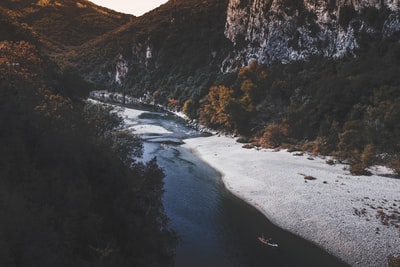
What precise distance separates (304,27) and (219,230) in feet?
252

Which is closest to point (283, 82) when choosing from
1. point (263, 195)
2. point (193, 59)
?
point (263, 195)

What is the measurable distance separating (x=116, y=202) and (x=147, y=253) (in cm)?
331

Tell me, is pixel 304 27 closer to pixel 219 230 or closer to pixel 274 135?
pixel 274 135

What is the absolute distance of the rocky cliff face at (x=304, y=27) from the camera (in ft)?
238

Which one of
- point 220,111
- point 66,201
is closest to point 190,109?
point 220,111

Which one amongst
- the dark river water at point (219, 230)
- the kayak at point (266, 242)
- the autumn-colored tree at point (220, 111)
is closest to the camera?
the dark river water at point (219, 230)

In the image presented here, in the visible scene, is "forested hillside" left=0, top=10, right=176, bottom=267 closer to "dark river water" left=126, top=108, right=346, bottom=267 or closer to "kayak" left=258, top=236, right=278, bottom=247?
"dark river water" left=126, top=108, right=346, bottom=267

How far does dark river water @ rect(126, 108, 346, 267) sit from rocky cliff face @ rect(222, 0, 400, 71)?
173ft

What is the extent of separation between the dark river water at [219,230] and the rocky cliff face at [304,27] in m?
52.8

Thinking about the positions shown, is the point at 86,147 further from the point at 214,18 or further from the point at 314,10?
the point at 214,18

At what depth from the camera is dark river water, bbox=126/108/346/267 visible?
2420cm

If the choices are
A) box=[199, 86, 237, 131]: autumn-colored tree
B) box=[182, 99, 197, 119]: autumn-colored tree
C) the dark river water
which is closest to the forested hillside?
the dark river water

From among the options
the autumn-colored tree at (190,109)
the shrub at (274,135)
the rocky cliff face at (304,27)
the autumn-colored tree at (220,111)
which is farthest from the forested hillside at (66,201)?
the autumn-colored tree at (190,109)

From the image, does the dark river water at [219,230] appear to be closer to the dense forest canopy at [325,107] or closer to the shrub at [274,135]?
the dense forest canopy at [325,107]
